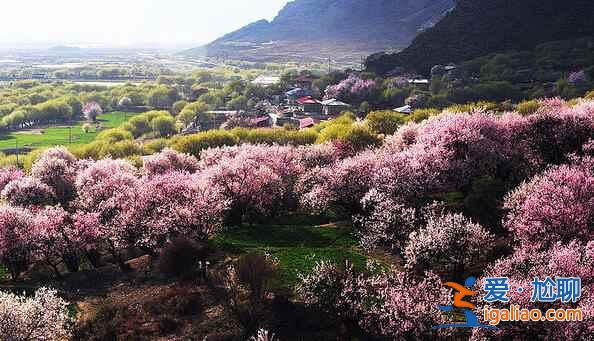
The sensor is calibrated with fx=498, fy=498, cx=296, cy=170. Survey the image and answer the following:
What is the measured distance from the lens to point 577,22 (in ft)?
496

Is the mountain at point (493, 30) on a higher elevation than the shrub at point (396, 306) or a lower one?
higher

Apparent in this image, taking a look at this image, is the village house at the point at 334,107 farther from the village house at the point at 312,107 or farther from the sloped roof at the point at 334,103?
the village house at the point at 312,107

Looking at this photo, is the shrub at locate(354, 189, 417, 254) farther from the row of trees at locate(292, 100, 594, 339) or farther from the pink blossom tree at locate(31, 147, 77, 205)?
the pink blossom tree at locate(31, 147, 77, 205)

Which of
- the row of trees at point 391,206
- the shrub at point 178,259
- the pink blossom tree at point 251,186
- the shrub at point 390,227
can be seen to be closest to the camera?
the row of trees at point 391,206

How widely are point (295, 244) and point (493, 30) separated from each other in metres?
145

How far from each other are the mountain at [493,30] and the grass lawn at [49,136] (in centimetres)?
9134

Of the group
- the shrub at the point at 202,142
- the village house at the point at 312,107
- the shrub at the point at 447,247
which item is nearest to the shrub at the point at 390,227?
the shrub at the point at 447,247

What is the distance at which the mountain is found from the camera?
153 metres

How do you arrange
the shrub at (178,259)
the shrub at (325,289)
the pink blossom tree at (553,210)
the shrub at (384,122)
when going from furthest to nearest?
the shrub at (384,122)
the shrub at (178,259)
the pink blossom tree at (553,210)
the shrub at (325,289)

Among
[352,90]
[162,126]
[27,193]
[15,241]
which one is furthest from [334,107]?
[15,241]

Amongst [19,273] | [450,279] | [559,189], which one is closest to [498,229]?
[559,189]

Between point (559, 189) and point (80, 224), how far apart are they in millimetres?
36815

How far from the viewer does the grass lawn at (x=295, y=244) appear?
35875 mm

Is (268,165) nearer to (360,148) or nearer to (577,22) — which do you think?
(360,148)
